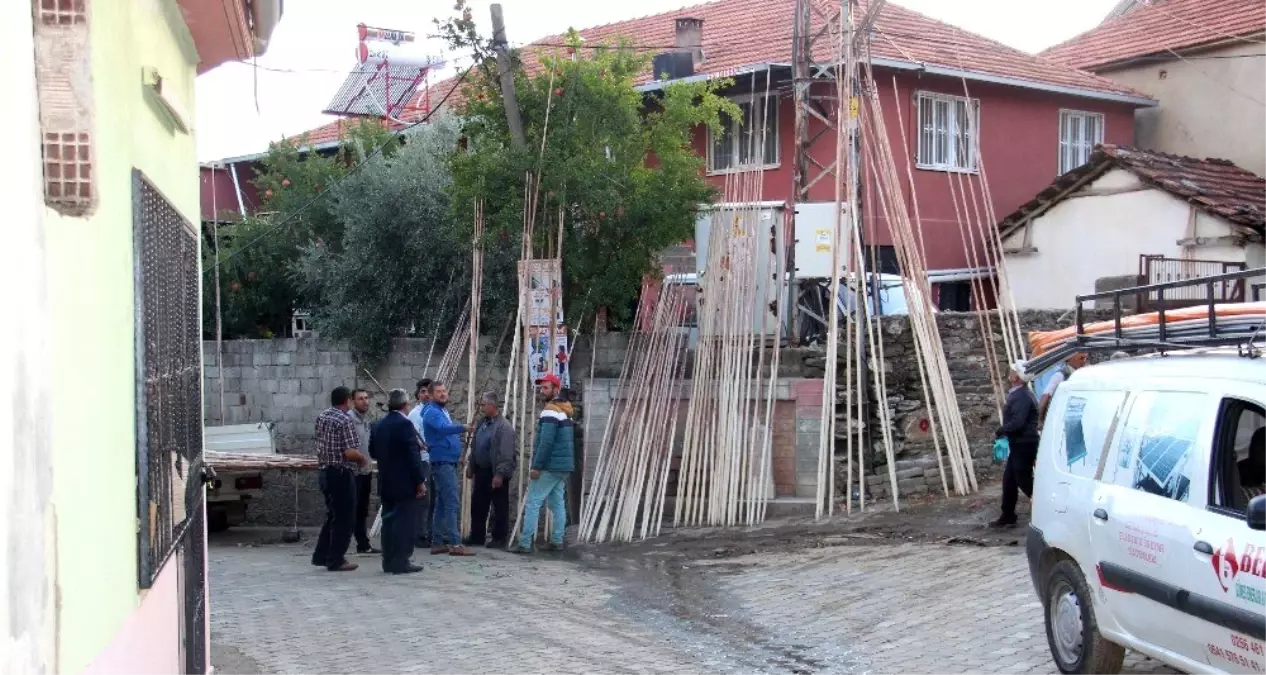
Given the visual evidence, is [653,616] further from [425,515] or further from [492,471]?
[425,515]

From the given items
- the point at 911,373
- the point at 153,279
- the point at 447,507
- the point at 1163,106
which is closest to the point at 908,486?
the point at 911,373

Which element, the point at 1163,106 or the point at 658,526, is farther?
the point at 1163,106

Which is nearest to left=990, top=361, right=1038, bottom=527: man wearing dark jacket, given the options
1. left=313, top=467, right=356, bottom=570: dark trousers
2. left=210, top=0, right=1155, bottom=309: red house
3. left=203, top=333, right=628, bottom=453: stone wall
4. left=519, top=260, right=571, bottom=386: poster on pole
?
left=519, top=260, right=571, bottom=386: poster on pole

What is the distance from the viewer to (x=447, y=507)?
13.2 m

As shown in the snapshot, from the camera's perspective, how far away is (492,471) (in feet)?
44.6

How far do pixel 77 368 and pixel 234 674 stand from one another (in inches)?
171

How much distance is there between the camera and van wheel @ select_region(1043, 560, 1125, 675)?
6789mm

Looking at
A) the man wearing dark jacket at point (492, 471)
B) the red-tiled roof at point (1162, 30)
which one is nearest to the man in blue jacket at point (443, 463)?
the man wearing dark jacket at point (492, 471)

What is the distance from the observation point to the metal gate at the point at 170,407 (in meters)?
5.00

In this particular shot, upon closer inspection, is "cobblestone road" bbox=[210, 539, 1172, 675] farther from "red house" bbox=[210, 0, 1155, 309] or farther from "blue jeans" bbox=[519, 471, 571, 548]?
"red house" bbox=[210, 0, 1155, 309]

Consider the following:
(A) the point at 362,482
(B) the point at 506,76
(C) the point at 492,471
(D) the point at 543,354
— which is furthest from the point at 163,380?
(B) the point at 506,76

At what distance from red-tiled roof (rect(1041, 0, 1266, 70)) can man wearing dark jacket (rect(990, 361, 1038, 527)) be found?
14.2m

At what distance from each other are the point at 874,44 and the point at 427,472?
421 inches

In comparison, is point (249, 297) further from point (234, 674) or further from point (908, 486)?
point (234, 674)
